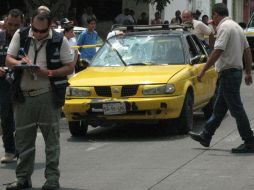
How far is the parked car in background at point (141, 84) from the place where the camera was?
34.0 feet

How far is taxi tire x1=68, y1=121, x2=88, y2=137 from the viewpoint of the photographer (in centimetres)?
1098

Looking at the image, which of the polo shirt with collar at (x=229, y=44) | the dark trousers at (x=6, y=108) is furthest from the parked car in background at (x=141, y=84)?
the dark trousers at (x=6, y=108)

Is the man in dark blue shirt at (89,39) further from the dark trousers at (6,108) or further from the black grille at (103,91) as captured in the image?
the dark trousers at (6,108)

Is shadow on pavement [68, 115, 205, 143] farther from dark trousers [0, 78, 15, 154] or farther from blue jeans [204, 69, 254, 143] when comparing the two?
dark trousers [0, 78, 15, 154]

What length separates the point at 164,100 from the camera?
10336 millimetres

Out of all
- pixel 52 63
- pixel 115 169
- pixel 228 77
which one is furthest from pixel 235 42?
pixel 52 63

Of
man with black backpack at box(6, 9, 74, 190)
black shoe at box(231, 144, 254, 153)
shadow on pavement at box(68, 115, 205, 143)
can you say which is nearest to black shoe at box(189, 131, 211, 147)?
black shoe at box(231, 144, 254, 153)

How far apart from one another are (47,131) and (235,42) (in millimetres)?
3082

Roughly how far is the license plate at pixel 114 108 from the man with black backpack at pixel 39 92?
3044 millimetres

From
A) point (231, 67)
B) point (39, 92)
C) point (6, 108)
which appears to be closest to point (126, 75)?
point (231, 67)

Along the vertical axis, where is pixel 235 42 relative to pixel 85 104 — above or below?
above

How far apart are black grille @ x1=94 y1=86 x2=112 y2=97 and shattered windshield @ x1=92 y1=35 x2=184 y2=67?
3.68 ft

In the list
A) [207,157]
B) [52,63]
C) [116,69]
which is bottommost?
[207,157]

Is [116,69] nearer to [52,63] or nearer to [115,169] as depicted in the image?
[115,169]
